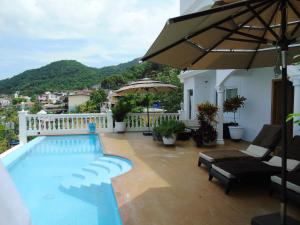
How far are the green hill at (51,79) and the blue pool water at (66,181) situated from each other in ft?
121

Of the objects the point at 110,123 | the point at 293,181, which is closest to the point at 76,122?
the point at 110,123

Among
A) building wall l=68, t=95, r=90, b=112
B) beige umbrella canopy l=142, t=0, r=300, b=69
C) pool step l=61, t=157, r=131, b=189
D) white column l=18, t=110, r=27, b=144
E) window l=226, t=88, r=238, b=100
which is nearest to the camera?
beige umbrella canopy l=142, t=0, r=300, b=69

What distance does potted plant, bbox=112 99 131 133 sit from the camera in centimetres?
1170

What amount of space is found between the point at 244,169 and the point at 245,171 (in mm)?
77

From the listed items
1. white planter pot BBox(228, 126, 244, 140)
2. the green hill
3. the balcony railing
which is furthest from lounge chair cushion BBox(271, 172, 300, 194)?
the green hill

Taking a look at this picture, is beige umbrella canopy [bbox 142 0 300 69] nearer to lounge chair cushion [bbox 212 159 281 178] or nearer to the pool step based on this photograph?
lounge chair cushion [bbox 212 159 281 178]

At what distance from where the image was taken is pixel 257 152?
18.1 feet

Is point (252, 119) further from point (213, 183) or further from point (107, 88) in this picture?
point (107, 88)

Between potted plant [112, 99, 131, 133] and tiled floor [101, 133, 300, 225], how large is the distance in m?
5.60

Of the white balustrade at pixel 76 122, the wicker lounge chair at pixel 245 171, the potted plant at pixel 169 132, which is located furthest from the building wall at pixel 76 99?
the wicker lounge chair at pixel 245 171

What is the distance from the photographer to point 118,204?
3.84m

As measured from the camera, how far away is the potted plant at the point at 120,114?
11.7 metres

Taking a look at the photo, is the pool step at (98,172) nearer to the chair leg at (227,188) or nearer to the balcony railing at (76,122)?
the chair leg at (227,188)

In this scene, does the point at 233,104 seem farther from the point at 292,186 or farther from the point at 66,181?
the point at 66,181
